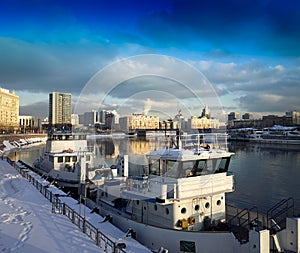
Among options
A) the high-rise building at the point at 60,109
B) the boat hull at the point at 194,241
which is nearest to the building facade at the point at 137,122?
the boat hull at the point at 194,241

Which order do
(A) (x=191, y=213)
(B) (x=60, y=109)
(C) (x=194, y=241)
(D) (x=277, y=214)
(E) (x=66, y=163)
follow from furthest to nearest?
(B) (x=60, y=109) < (E) (x=66, y=163) < (D) (x=277, y=214) < (A) (x=191, y=213) < (C) (x=194, y=241)

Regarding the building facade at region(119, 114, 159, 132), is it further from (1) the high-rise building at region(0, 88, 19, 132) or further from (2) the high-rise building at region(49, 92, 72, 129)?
(1) the high-rise building at region(0, 88, 19, 132)

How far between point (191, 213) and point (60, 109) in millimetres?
110680

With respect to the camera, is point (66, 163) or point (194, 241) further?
point (66, 163)

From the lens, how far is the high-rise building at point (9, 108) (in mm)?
135575

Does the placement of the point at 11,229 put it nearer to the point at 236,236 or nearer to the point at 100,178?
the point at 236,236

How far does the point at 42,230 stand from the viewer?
10336 millimetres

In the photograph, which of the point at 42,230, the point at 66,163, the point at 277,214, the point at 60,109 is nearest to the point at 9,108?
the point at 60,109

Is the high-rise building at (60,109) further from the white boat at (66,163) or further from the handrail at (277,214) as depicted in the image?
the handrail at (277,214)

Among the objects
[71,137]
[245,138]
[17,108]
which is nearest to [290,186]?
[71,137]

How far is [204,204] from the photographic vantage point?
11867 millimetres

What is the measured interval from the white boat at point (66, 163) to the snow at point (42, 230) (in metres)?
9.46

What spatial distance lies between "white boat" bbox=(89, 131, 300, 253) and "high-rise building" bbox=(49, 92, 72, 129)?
3531 inches

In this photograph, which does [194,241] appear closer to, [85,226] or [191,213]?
[191,213]
